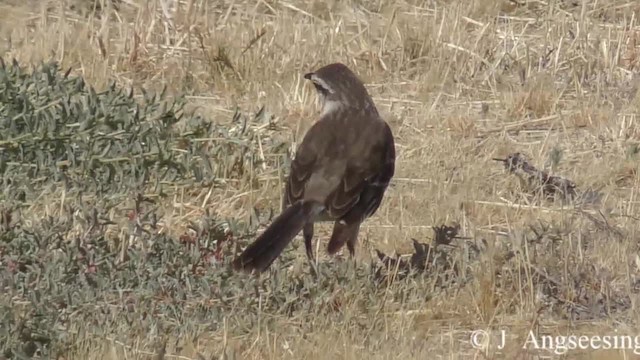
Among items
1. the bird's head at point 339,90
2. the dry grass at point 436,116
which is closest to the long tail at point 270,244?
the dry grass at point 436,116

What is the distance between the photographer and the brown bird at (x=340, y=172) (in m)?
6.64

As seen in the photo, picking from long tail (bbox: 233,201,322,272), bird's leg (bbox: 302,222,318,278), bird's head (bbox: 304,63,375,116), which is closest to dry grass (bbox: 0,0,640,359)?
bird's leg (bbox: 302,222,318,278)

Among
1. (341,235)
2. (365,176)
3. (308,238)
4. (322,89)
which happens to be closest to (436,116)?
(322,89)

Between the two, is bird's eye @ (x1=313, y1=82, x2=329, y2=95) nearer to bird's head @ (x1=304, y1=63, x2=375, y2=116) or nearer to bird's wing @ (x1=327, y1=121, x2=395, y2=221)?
bird's head @ (x1=304, y1=63, x2=375, y2=116)

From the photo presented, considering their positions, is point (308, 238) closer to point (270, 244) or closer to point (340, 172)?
point (340, 172)

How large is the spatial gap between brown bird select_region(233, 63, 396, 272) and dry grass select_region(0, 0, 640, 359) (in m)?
0.28

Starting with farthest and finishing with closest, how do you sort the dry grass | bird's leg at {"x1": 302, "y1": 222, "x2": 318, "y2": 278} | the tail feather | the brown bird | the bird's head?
the bird's head → bird's leg at {"x1": 302, "y1": 222, "x2": 318, "y2": 278} → the brown bird → the tail feather → the dry grass

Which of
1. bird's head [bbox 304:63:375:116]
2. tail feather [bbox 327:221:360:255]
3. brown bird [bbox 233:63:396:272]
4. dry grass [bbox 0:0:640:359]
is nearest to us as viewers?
dry grass [bbox 0:0:640:359]

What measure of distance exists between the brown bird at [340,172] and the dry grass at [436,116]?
28 centimetres

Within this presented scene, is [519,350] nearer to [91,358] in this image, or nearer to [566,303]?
[566,303]

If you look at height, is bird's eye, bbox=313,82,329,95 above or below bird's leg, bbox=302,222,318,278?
above

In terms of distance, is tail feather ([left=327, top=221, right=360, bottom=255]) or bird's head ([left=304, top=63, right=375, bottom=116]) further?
bird's head ([left=304, top=63, right=375, bottom=116])

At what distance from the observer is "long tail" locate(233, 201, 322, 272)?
19.9 ft

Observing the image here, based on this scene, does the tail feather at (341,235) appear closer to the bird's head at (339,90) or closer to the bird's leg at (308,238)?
the bird's leg at (308,238)
